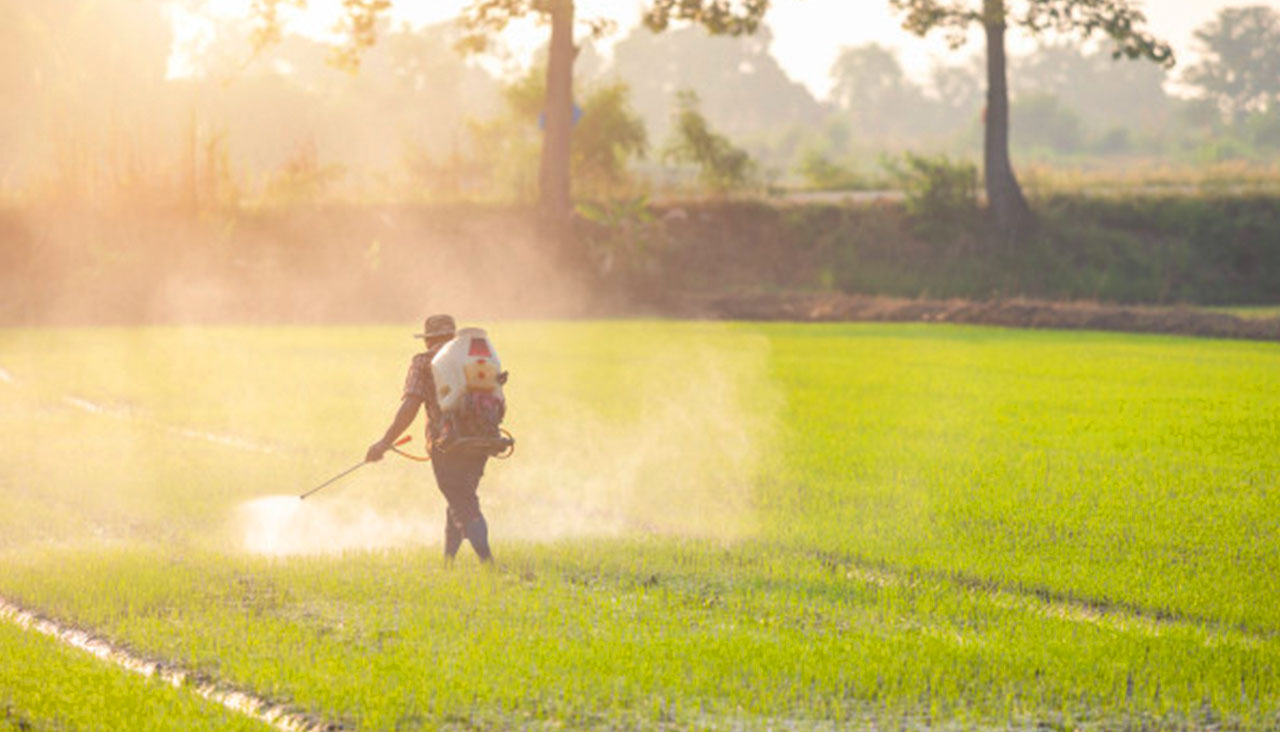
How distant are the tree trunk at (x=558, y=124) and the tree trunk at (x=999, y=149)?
9812 millimetres

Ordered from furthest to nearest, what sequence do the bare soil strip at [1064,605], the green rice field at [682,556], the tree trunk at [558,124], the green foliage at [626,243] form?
the green foliage at [626,243] → the tree trunk at [558,124] → the bare soil strip at [1064,605] → the green rice field at [682,556]

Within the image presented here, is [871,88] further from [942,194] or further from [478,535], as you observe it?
[478,535]

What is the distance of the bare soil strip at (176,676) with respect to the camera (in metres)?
6.57

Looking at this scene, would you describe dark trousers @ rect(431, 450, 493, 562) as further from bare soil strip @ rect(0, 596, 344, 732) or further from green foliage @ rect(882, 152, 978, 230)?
green foliage @ rect(882, 152, 978, 230)

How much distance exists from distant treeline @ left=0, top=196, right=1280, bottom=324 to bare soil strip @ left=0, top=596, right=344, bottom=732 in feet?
90.1

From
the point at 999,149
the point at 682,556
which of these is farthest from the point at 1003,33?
the point at 682,556

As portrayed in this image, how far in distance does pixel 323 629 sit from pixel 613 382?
13.8 metres

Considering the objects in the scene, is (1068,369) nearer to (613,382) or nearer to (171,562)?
(613,382)

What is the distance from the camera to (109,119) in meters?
38.3

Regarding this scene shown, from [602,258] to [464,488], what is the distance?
2880 cm

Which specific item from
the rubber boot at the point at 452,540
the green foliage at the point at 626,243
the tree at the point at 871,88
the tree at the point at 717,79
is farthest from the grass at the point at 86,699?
the tree at the point at 871,88

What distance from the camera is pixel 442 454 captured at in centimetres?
916

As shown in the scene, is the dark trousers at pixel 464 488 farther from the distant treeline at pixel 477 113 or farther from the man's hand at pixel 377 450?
the distant treeline at pixel 477 113

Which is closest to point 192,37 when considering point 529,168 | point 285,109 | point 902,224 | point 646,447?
point 285,109
